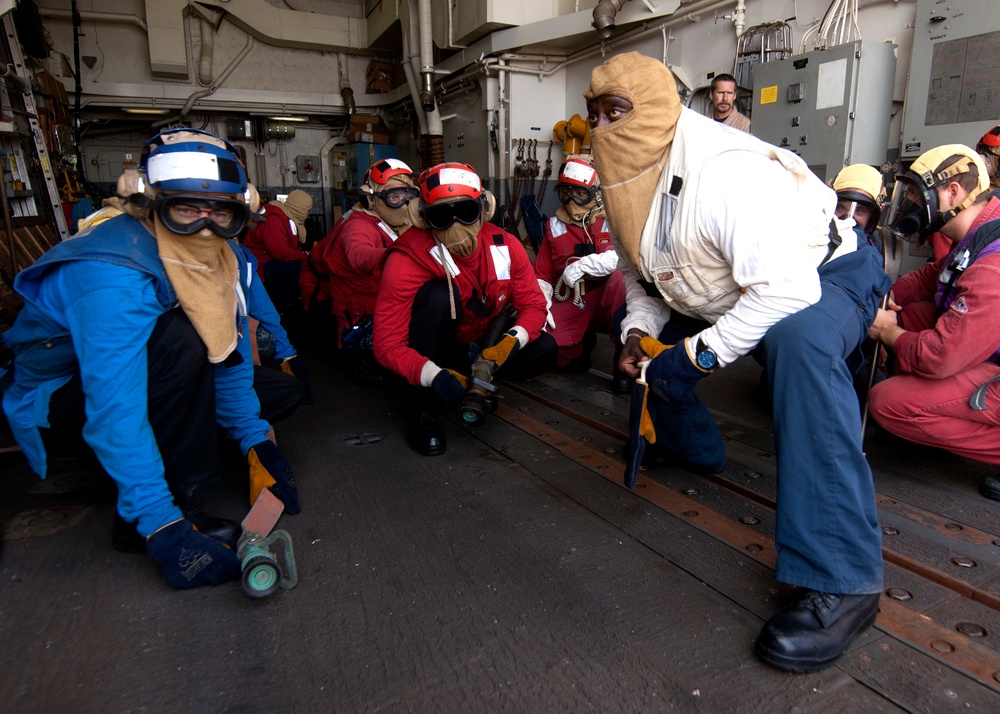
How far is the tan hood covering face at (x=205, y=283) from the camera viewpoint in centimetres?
181

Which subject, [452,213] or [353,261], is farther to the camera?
[353,261]

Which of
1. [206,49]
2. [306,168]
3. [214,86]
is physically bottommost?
[306,168]

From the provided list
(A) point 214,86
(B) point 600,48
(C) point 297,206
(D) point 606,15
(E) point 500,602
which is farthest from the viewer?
(A) point 214,86

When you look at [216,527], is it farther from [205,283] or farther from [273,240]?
[273,240]

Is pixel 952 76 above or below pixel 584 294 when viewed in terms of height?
above

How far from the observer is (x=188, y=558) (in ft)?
5.52

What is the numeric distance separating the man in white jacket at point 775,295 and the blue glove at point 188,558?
1.30m

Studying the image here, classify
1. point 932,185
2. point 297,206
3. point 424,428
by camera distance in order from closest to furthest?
point 932,185 → point 424,428 → point 297,206

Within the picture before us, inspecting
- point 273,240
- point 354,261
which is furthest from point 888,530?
point 273,240

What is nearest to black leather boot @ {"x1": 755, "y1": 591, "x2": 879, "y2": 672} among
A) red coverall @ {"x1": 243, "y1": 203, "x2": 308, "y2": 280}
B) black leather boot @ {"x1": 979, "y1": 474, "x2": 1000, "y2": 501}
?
black leather boot @ {"x1": 979, "y1": 474, "x2": 1000, "y2": 501}

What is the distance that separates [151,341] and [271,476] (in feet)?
2.03

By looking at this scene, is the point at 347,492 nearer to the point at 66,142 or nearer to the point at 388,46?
the point at 66,142

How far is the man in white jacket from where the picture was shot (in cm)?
148

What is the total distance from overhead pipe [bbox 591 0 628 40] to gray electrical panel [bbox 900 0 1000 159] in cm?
324
